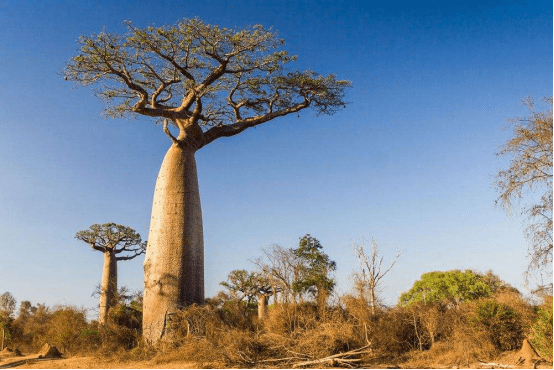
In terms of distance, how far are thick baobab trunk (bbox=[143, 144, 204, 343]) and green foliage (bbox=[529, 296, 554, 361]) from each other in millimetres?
6126

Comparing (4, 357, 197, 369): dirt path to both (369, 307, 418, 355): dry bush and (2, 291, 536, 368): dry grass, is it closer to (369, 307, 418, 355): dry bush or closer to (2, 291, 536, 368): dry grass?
(2, 291, 536, 368): dry grass

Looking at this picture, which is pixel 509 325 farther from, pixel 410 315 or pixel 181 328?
pixel 181 328

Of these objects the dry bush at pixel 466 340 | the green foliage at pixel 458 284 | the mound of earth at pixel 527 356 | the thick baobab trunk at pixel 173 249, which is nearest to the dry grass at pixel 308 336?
the dry bush at pixel 466 340

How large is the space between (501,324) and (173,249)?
6405 mm

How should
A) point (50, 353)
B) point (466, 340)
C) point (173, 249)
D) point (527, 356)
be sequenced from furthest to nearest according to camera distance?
1. point (50, 353)
2. point (173, 249)
3. point (466, 340)
4. point (527, 356)

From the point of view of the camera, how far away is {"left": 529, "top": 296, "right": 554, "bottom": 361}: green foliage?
265 inches

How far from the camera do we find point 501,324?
781 cm

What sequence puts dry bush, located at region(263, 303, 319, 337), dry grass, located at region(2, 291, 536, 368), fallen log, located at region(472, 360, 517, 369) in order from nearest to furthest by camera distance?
fallen log, located at region(472, 360, 517, 369) → dry grass, located at region(2, 291, 536, 368) → dry bush, located at region(263, 303, 319, 337)

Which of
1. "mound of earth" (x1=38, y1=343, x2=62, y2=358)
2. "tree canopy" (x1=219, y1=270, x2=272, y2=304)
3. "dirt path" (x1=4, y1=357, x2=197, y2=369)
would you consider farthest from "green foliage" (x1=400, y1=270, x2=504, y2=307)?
"dirt path" (x1=4, y1=357, x2=197, y2=369)

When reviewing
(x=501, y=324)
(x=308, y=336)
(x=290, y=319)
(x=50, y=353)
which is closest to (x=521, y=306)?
Answer: (x=501, y=324)

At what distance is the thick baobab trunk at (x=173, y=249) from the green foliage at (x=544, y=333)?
613 centimetres

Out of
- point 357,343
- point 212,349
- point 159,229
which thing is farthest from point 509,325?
point 159,229

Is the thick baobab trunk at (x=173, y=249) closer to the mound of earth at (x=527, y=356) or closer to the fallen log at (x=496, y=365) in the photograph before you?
the fallen log at (x=496, y=365)

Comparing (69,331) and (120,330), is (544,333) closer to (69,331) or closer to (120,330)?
(120,330)
